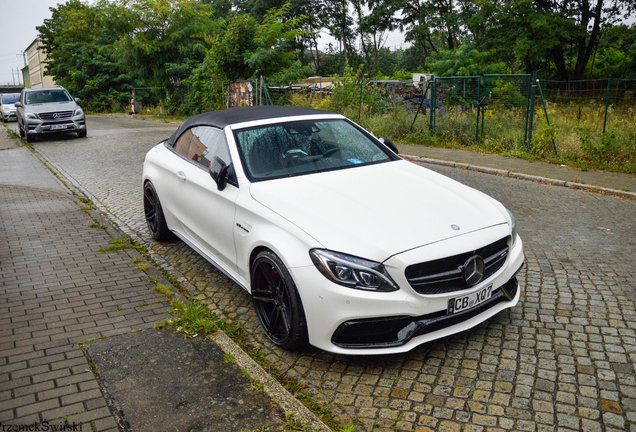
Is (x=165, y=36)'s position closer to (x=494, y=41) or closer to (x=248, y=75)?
(x=248, y=75)

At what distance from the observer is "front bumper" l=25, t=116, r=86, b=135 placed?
18264mm

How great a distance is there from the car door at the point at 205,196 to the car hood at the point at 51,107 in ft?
49.6

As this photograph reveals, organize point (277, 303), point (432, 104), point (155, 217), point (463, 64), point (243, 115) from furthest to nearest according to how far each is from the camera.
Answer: point (463, 64)
point (432, 104)
point (155, 217)
point (243, 115)
point (277, 303)

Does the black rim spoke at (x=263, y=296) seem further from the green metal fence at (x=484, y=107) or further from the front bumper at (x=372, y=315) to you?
the green metal fence at (x=484, y=107)

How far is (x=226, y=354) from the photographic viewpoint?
3744 mm

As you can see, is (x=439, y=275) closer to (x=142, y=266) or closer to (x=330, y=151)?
(x=330, y=151)

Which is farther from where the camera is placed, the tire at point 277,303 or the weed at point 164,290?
the weed at point 164,290

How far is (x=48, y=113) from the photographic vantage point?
18469 millimetres

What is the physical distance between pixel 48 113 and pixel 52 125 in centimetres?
43

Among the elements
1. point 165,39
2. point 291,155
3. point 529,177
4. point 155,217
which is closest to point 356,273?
point 291,155

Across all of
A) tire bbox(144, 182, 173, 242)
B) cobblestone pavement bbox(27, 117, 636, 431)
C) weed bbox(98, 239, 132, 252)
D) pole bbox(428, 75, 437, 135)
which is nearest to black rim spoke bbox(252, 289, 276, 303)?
cobblestone pavement bbox(27, 117, 636, 431)

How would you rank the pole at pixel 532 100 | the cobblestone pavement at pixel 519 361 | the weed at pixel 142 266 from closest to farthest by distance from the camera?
the cobblestone pavement at pixel 519 361, the weed at pixel 142 266, the pole at pixel 532 100

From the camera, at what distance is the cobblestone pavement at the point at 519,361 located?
3076mm

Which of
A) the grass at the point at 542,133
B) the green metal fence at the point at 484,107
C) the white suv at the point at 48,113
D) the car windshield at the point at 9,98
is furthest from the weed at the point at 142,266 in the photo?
the car windshield at the point at 9,98
